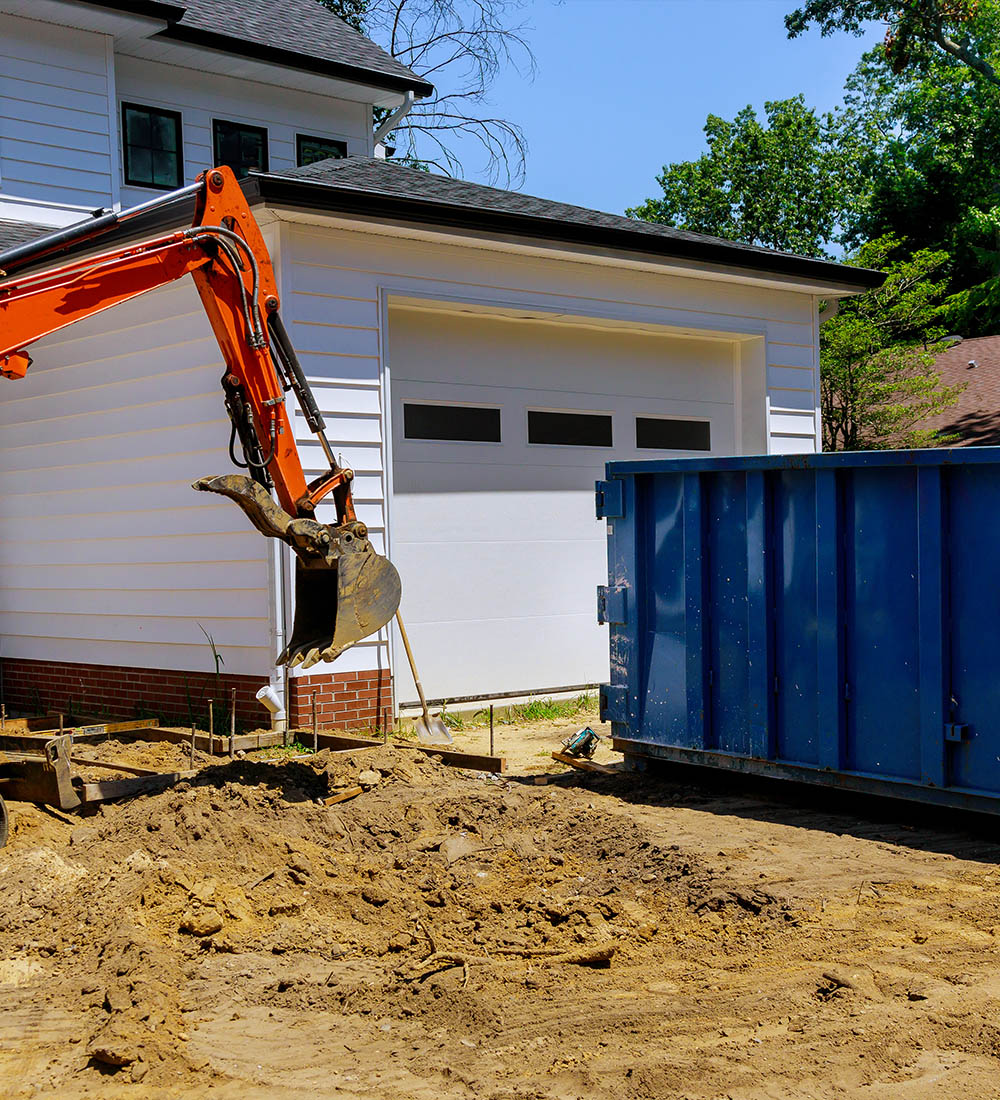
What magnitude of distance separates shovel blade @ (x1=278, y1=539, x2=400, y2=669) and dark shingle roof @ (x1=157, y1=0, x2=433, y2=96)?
10499mm

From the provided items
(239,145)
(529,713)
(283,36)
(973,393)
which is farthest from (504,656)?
(973,393)

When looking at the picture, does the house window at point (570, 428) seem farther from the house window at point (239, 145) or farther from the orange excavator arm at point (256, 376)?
the house window at point (239, 145)

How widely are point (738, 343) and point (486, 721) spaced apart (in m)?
4.90

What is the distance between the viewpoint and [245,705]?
32.0 ft

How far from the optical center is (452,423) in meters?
10.9

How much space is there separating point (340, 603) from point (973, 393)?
20.3 m

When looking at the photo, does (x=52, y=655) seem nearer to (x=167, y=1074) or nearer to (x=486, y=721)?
(x=486, y=721)

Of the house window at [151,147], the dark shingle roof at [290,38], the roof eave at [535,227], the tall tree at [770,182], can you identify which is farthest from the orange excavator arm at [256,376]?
the tall tree at [770,182]

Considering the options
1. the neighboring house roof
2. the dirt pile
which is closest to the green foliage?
the neighboring house roof

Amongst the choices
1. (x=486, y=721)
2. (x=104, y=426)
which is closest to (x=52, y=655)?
(x=104, y=426)

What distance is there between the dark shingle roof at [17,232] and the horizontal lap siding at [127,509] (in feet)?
3.37

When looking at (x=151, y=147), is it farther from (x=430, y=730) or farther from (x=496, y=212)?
(x=430, y=730)

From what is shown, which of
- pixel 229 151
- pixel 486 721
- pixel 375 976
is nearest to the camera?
pixel 375 976

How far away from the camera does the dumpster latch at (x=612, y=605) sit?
25.7 feet
